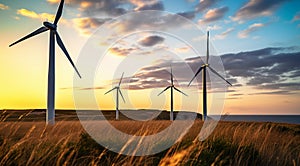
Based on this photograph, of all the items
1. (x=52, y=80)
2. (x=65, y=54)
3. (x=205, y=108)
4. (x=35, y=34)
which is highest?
(x=35, y=34)

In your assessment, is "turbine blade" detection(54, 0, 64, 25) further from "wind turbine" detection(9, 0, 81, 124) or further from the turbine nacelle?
the turbine nacelle

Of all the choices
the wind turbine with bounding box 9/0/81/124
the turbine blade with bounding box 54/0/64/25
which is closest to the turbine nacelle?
the wind turbine with bounding box 9/0/81/124

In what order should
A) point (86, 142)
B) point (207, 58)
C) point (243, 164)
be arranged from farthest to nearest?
point (207, 58) → point (86, 142) → point (243, 164)

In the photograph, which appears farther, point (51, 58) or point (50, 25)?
point (50, 25)

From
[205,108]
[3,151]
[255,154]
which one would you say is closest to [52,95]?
[3,151]

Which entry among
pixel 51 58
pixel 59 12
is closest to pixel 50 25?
pixel 59 12

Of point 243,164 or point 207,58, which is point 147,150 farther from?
point 207,58

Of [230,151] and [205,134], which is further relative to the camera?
[205,134]

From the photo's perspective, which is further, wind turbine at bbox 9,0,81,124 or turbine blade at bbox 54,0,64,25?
turbine blade at bbox 54,0,64,25

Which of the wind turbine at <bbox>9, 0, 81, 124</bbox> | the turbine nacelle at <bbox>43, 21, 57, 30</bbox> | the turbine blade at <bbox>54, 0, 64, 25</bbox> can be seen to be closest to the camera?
the wind turbine at <bbox>9, 0, 81, 124</bbox>

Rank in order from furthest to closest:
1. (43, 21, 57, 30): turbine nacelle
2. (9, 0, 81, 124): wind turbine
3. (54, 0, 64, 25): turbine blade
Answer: (54, 0, 64, 25): turbine blade, (43, 21, 57, 30): turbine nacelle, (9, 0, 81, 124): wind turbine

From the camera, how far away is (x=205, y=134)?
1177 cm

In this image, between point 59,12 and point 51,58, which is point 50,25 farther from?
point 51,58

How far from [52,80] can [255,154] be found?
1933 cm
